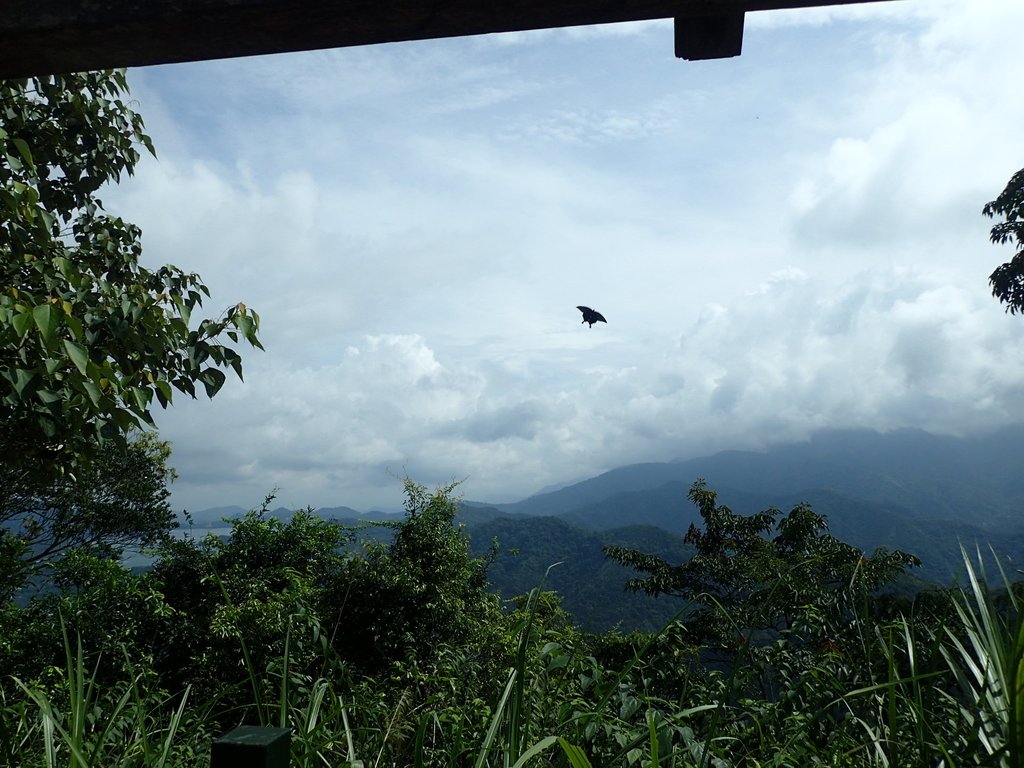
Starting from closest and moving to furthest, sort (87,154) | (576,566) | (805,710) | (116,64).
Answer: (116,64)
(805,710)
(87,154)
(576,566)

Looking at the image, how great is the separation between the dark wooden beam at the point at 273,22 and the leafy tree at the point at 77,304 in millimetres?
1023

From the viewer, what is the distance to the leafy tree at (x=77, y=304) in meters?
2.72

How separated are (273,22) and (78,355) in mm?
1528

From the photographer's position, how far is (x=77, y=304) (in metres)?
3.21

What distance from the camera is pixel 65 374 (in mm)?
2850

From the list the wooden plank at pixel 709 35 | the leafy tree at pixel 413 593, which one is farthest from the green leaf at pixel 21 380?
the leafy tree at pixel 413 593

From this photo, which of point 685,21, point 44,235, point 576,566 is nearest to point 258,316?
point 44,235

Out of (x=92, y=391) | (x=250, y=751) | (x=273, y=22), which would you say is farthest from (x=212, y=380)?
(x=250, y=751)

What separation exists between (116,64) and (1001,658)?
2.37 m

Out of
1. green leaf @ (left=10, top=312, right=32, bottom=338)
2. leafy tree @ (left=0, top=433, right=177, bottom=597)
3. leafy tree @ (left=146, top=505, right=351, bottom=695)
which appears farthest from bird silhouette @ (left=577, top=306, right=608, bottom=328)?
leafy tree @ (left=0, top=433, right=177, bottom=597)

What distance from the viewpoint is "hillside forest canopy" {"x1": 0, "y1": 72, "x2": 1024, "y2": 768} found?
1.63 m

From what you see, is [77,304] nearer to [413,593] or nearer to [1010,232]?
[413,593]

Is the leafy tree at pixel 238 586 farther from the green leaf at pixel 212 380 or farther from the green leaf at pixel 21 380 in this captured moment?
the green leaf at pixel 21 380

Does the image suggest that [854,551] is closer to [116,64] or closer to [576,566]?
[116,64]
